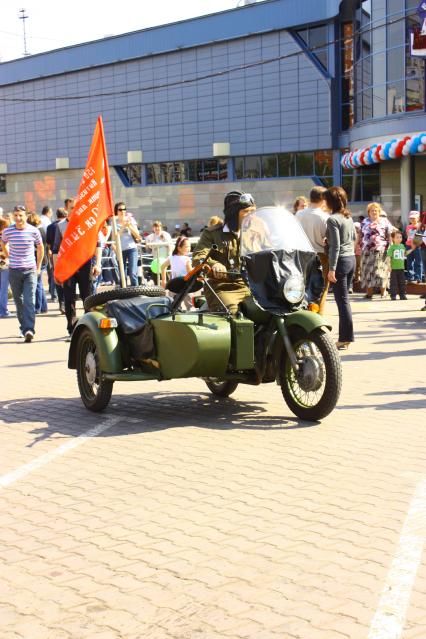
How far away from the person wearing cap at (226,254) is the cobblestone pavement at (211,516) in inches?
36.8

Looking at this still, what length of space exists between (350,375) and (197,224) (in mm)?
38080

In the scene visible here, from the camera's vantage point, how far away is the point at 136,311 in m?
7.91

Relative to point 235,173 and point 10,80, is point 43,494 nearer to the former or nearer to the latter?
point 235,173

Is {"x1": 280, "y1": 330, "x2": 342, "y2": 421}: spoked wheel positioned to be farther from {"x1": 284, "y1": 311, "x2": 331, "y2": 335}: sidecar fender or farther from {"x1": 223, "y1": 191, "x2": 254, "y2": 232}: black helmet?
{"x1": 223, "y1": 191, "x2": 254, "y2": 232}: black helmet

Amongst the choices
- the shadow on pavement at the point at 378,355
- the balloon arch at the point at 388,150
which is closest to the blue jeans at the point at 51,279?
the shadow on pavement at the point at 378,355

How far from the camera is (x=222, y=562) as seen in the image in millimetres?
4469

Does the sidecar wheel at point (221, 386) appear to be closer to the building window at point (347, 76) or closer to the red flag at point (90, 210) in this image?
the red flag at point (90, 210)

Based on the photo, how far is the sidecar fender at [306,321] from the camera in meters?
7.15

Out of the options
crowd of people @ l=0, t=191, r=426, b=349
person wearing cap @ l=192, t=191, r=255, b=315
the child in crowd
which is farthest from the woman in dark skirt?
the child in crowd

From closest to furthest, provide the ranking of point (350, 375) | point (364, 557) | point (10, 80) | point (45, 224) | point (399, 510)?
point (364, 557), point (399, 510), point (350, 375), point (45, 224), point (10, 80)

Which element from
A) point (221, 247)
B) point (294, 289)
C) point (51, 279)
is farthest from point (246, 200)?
point (51, 279)

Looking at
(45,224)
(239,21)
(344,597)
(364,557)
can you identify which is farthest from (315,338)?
(239,21)

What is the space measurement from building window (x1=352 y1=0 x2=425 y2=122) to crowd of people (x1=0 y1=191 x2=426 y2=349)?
1466 centimetres

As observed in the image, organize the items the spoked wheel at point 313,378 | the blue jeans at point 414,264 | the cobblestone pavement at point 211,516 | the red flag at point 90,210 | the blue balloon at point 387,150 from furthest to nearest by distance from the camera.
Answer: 1. the blue balloon at point 387,150
2. the blue jeans at point 414,264
3. the red flag at point 90,210
4. the spoked wheel at point 313,378
5. the cobblestone pavement at point 211,516
